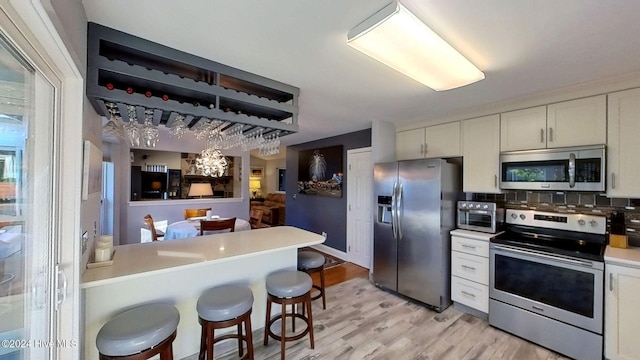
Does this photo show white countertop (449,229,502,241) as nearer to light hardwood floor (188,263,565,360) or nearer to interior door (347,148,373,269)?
light hardwood floor (188,263,565,360)

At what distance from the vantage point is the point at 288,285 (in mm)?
1930

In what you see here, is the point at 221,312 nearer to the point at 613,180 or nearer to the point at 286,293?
the point at 286,293

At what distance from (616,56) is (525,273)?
6.03 ft

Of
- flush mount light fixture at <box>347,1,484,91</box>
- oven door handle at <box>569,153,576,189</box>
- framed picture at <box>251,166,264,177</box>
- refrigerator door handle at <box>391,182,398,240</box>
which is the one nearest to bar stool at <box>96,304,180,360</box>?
flush mount light fixture at <box>347,1,484,91</box>

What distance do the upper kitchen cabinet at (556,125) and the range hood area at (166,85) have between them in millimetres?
2300

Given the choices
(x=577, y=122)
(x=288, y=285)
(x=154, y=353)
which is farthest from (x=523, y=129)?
(x=154, y=353)

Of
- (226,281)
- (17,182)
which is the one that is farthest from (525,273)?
(17,182)

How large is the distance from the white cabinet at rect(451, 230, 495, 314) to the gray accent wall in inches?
78.8

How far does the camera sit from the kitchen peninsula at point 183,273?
A: 1.55m

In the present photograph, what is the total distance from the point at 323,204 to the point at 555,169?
3521 mm

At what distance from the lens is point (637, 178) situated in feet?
6.48

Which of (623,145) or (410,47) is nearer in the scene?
(410,47)

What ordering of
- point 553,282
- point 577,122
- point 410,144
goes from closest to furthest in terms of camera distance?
point 553,282 < point 577,122 < point 410,144

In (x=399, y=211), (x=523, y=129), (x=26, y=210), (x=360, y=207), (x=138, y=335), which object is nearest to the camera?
(x=26, y=210)
